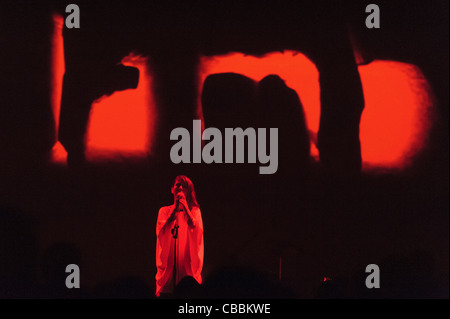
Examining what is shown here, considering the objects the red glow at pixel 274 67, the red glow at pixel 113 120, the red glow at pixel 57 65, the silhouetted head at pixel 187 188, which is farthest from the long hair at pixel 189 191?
the red glow at pixel 57 65

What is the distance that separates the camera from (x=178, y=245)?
4133 mm

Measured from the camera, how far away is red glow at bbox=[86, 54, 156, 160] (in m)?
4.25

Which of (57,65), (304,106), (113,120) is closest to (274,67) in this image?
(304,106)

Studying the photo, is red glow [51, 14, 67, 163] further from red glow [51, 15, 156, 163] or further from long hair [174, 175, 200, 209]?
long hair [174, 175, 200, 209]

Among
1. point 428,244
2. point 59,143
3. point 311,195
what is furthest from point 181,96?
point 428,244

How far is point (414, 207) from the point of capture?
4293mm

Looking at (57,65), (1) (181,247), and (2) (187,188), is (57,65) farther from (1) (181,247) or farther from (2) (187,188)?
(1) (181,247)

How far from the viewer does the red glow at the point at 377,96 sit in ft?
14.1

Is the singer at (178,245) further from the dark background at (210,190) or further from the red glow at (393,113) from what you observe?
the red glow at (393,113)

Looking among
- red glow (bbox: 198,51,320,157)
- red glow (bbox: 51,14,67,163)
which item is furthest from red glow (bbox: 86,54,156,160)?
red glow (bbox: 198,51,320,157)

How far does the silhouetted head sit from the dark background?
54mm

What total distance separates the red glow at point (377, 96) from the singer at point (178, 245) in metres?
1.04

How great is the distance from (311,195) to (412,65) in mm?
1363

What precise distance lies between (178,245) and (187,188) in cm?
46
